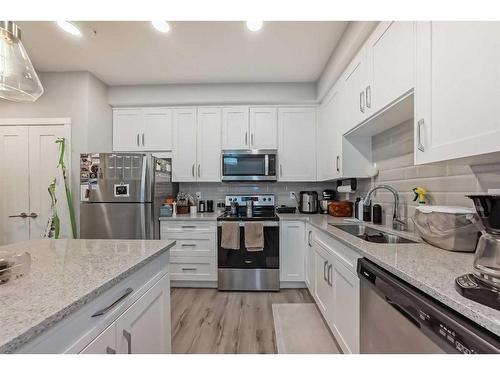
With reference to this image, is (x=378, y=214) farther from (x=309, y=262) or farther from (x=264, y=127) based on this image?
(x=264, y=127)

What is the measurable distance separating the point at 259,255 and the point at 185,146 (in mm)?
1742

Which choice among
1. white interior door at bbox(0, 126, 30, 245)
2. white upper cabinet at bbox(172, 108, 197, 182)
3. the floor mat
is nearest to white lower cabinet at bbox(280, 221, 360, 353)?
the floor mat

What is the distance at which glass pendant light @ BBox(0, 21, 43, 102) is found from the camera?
1042 mm

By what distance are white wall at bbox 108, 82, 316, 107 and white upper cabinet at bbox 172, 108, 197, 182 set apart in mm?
170

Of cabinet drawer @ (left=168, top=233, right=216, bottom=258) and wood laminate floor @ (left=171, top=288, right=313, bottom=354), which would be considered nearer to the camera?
wood laminate floor @ (left=171, top=288, right=313, bottom=354)

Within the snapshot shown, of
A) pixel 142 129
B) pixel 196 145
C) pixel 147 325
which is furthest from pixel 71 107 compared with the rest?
pixel 147 325

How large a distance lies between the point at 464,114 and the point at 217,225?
7.68 feet

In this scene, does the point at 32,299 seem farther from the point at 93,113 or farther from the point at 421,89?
the point at 93,113

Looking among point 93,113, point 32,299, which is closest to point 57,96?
point 93,113

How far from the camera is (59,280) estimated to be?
78cm

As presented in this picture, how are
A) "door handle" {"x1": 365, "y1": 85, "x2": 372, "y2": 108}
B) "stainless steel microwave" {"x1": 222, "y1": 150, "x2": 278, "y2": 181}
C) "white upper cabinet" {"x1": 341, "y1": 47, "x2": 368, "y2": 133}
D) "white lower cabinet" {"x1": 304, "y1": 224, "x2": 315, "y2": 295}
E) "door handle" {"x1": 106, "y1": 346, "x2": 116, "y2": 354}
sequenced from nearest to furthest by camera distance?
"door handle" {"x1": 106, "y1": 346, "x2": 116, "y2": 354} → "door handle" {"x1": 365, "y1": 85, "x2": 372, "y2": 108} → "white upper cabinet" {"x1": 341, "y1": 47, "x2": 368, "y2": 133} → "white lower cabinet" {"x1": 304, "y1": 224, "x2": 315, "y2": 295} → "stainless steel microwave" {"x1": 222, "y1": 150, "x2": 278, "y2": 181}

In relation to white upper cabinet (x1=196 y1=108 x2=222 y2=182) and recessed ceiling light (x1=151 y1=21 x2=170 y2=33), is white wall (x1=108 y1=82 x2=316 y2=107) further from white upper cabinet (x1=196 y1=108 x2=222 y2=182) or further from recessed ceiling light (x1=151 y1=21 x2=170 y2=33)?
recessed ceiling light (x1=151 y1=21 x2=170 y2=33)
